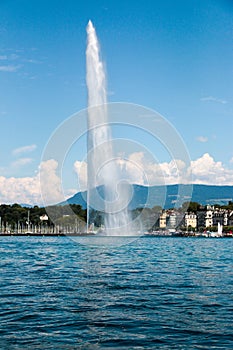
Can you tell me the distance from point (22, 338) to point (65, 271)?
14817 millimetres

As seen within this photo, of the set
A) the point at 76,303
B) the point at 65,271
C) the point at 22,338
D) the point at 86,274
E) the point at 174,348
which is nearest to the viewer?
the point at 174,348

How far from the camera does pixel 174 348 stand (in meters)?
10.9

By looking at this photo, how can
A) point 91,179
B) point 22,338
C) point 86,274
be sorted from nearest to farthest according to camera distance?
point 22,338 → point 86,274 → point 91,179

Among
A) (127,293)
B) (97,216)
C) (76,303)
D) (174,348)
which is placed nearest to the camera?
(174,348)

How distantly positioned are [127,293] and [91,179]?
150 feet

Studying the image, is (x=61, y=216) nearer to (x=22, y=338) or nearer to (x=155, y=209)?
(x=155, y=209)

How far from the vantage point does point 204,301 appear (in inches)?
643

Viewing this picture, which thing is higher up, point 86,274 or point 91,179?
point 91,179

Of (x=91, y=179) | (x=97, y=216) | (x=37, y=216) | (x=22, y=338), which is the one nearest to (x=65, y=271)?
(x=22, y=338)

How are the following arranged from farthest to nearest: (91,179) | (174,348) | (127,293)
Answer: (91,179) < (127,293) < (174,348)

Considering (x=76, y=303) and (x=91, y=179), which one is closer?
(x=76, y=303)

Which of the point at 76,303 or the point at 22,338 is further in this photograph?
the point at 76,303

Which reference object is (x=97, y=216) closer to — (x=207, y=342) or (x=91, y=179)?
(x=91, y=179)

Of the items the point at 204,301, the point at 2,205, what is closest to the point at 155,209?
the point at 2,205
